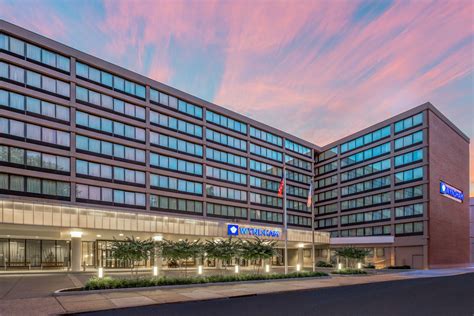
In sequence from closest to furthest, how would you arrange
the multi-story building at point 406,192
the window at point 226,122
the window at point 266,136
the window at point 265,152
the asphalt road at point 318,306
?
the asphalt road at point 318,306
the multi-story building at point 406,192
the window at point 226,122
the window at point 265,152
the window at point 266,136

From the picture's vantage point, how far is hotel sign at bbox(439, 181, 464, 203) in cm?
7026

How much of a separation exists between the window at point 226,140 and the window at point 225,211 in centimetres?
1090

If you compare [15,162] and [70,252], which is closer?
[15,162]

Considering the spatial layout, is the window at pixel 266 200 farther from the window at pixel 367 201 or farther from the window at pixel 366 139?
the window at pixel 366 139

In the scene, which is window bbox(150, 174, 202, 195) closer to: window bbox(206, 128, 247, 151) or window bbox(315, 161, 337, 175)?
window bbox(206, 128, 247, 151)

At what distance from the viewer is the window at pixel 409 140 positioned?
69469 millimetres

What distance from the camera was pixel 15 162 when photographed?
1766 inches

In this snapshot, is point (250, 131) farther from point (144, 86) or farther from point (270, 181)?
point (144, 86)

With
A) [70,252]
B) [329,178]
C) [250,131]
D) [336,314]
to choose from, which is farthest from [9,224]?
[329,178]

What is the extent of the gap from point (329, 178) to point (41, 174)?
64.7 m

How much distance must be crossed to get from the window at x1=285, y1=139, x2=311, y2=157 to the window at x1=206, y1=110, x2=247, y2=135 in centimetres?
1461

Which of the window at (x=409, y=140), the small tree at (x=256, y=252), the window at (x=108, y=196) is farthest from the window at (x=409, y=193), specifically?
the window at (x=108, y=196)

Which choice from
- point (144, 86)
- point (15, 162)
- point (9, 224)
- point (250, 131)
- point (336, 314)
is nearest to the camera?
point (336, 314)

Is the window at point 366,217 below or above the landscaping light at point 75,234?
below
